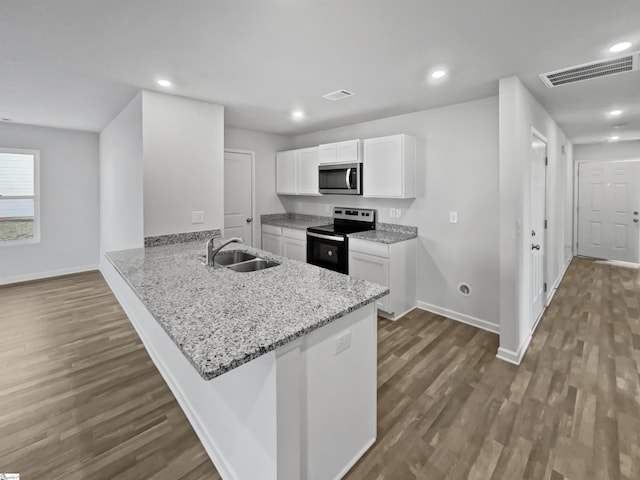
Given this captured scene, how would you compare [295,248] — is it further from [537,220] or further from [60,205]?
[60,205]

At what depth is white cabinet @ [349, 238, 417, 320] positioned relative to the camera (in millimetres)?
3482

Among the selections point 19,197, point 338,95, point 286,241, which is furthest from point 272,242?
point 19,197

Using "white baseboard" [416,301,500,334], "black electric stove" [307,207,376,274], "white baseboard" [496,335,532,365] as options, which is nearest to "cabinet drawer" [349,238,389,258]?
"black electric stove" [307,207,376,274]

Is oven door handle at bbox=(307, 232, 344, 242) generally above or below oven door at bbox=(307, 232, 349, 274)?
above

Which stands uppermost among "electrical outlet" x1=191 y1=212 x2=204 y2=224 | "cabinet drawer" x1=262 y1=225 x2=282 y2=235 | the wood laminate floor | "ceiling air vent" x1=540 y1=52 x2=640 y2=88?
"ceiling air vent" x1=540 y1=52 x2=640 y2=88

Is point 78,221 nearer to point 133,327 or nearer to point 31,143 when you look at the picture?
point 31,143

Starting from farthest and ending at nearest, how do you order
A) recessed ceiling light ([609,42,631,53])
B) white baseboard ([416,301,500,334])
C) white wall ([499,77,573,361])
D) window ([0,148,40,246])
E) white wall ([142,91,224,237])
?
window ([0,148,40,246]) → white baseboard ([416,301,500,334]) → white wall ([142,91,224,237]) → white wall ([499,77,573,361]) → recessed ceiling light ([609,42,631,53])

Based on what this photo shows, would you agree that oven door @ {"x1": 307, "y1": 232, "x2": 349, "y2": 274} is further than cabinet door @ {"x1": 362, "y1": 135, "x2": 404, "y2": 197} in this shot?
Yes

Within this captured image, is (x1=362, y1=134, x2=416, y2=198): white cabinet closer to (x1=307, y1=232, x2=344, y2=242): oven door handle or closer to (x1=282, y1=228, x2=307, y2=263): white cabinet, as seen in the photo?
(x1=307, y1=232, x2=344, y2=242): oven door handle

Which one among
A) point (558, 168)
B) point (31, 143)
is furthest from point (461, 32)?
point (31, 143)

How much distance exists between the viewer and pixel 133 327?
3.41 meters

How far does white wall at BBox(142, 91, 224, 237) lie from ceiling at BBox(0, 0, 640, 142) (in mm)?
207

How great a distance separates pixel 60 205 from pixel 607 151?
10122 mm

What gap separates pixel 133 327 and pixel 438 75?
153 inches
